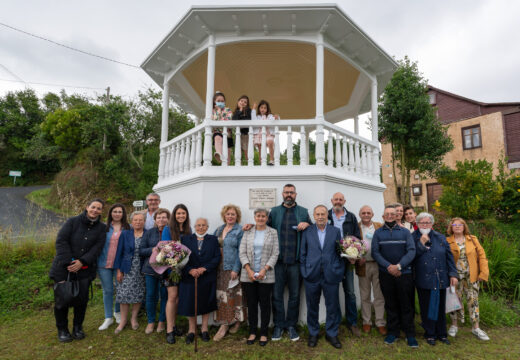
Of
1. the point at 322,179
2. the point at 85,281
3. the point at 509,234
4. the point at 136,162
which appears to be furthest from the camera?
the point at 136,162

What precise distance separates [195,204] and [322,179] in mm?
2287

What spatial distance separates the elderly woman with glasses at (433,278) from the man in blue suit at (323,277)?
107cm

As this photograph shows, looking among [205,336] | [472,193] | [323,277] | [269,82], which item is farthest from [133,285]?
Answer: [472,193]

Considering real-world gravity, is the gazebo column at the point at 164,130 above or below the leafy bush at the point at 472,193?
above

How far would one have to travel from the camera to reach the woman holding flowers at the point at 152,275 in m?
4.15

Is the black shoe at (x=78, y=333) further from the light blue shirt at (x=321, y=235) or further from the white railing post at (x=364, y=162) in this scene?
the white railing post at (x=364, y=162)

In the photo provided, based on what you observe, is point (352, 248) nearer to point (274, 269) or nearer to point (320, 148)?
point (274, 269)

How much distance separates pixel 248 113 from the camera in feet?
18.4

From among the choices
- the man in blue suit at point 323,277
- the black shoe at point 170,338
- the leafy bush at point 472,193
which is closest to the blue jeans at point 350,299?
the man in blue suit at point 323,277

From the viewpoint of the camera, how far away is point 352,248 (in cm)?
371

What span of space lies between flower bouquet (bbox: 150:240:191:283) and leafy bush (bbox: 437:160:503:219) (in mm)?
8938

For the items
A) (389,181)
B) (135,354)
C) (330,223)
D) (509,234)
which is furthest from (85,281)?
(389,181)

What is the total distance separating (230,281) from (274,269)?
680 mm

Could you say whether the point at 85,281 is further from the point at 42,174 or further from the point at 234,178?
the point at 42,174
